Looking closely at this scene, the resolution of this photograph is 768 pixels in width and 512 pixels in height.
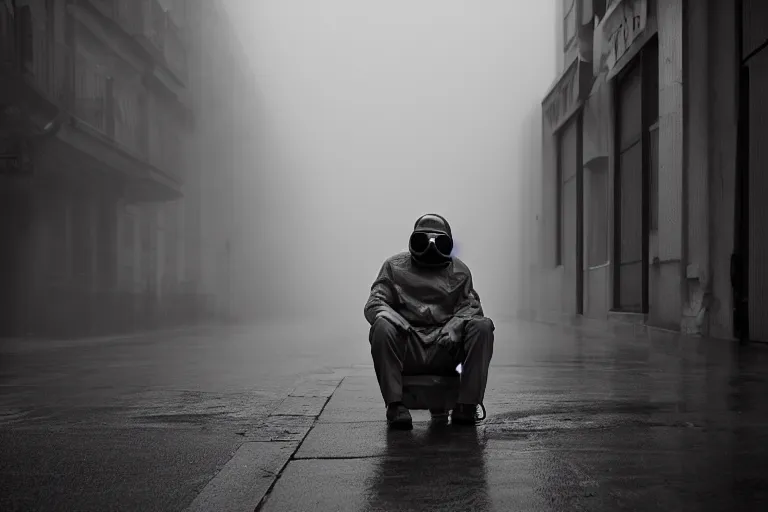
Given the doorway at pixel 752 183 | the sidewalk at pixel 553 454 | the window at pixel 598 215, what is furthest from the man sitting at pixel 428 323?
the window at pixel 598 215

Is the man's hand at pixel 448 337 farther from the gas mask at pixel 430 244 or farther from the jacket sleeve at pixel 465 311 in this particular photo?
the gas mask at pixel 430 244

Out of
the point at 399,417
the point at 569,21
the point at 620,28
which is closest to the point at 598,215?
the point at 620,28

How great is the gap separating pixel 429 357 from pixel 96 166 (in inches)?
701

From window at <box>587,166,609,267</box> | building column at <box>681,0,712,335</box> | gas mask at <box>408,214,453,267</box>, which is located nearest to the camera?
gas mask at <box>408,214,453,267</box>

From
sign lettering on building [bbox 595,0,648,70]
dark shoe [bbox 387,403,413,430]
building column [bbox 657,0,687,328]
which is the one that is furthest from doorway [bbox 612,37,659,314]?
dark shoe [bbox 387,403,413,430]

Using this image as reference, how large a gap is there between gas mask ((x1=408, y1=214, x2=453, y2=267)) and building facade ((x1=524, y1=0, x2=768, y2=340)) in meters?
8.06

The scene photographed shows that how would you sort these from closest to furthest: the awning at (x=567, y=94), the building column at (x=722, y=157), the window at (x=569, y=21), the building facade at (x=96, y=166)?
1. the building column at (x=722, y=157)
2. the building facade at (x=96, y=166)
3. the awning at (x=567, y=94)
4. the window at (x=569, y=21)

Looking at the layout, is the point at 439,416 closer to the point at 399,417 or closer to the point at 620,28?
the point at 399,417

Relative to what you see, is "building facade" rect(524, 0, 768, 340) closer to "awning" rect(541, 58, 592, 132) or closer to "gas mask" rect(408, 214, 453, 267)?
"awning" rect(541, 58, 592, 132)

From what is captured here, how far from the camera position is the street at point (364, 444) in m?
3.47

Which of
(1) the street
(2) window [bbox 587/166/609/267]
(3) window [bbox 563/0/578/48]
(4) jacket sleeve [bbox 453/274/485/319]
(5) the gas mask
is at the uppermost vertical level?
(3) window [bbox 563/0/578/48]

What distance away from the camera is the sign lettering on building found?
16623 mm

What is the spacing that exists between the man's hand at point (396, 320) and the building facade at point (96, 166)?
13.8 metres

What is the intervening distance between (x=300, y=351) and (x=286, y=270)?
144 feet
